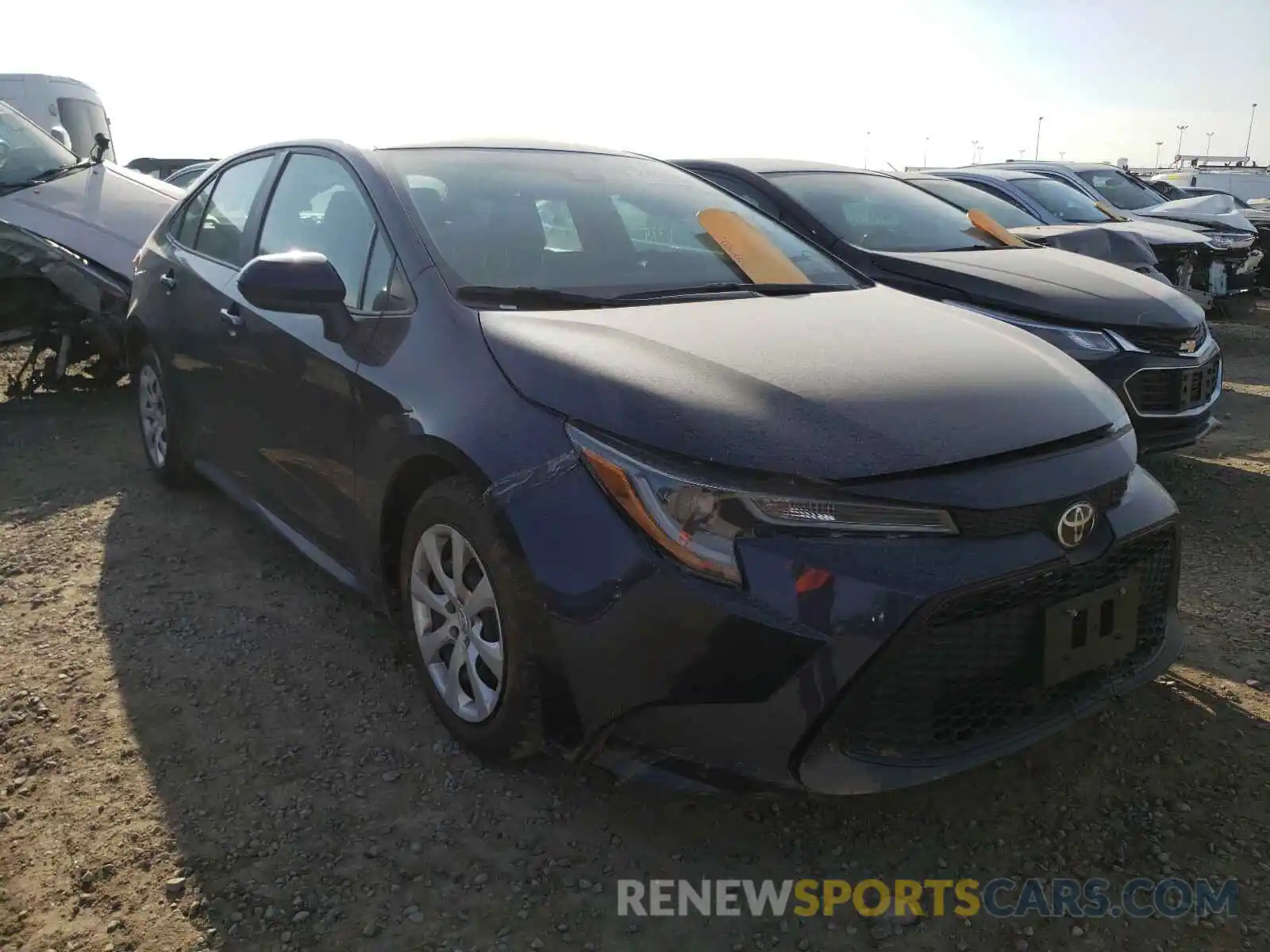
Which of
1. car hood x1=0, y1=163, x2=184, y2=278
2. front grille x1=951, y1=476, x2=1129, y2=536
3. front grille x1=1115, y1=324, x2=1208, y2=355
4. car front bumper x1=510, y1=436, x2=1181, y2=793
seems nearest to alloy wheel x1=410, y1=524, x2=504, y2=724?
car front bumper x1=510, y1=436, x2=1181, y2=793

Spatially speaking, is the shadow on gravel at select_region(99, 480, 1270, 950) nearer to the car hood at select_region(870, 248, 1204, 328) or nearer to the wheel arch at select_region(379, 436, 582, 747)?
the wheel arch at select_region(379, 436, 582, 747)

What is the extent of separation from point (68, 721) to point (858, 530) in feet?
7.35

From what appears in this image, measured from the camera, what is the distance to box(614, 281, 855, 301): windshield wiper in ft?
8.95

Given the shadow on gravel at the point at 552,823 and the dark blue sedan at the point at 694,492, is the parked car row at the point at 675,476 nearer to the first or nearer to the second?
the dark blue sedan at the point at 694,492

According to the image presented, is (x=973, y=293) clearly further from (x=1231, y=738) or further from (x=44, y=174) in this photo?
(x=44, y=174)

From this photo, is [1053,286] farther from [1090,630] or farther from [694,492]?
[694,492]

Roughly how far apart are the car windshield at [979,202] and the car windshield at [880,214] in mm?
1043

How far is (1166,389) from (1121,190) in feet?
29.4

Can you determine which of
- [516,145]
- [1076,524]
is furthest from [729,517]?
[516,145]

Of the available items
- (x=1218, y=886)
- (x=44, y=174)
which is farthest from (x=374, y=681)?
(x=44, y=174)

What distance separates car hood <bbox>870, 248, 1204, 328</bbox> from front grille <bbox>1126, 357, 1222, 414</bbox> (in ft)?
0.70

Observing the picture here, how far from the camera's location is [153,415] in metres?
4.61

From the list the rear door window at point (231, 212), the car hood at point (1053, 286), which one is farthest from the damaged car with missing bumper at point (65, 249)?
the car hood at point (1053, 286)

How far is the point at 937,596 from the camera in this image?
185 cm
